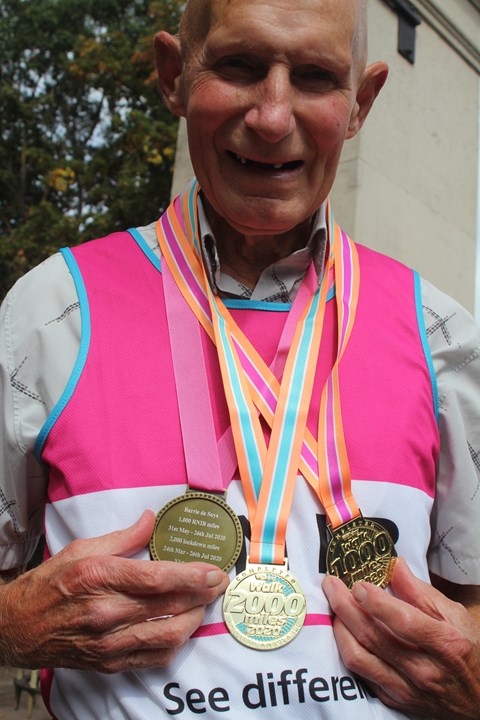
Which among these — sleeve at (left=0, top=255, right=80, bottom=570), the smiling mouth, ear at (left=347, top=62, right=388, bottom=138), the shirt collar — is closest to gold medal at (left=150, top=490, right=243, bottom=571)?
sleeve at (left=0, top=255, right=80, bottom=570)

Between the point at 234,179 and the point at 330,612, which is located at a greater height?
the point at 234,179

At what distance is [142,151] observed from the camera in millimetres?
13477

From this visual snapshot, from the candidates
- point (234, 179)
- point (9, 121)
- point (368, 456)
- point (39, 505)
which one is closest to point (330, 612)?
point (368, 456)

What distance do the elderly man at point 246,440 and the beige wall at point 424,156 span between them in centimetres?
162

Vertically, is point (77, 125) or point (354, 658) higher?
point (77, 125)

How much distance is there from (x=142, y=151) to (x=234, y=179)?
12.3m

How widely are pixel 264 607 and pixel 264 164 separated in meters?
0.91

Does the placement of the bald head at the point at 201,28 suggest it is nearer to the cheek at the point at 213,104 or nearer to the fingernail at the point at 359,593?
the cheek at the point at 213,104

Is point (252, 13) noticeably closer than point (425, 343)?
Yes

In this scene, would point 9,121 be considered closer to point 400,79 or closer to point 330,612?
point 400,79

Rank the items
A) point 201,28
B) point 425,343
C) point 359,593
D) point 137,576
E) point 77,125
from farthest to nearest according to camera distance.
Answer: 1. point 77,125
2. point 425,343
3. point 201,28
4. point 359,593
5. point 137,576

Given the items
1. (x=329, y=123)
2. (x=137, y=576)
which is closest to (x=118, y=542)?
(x=137, y=576)

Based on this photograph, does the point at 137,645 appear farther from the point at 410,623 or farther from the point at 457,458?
the point at 457,458

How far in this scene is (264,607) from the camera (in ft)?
4.84
